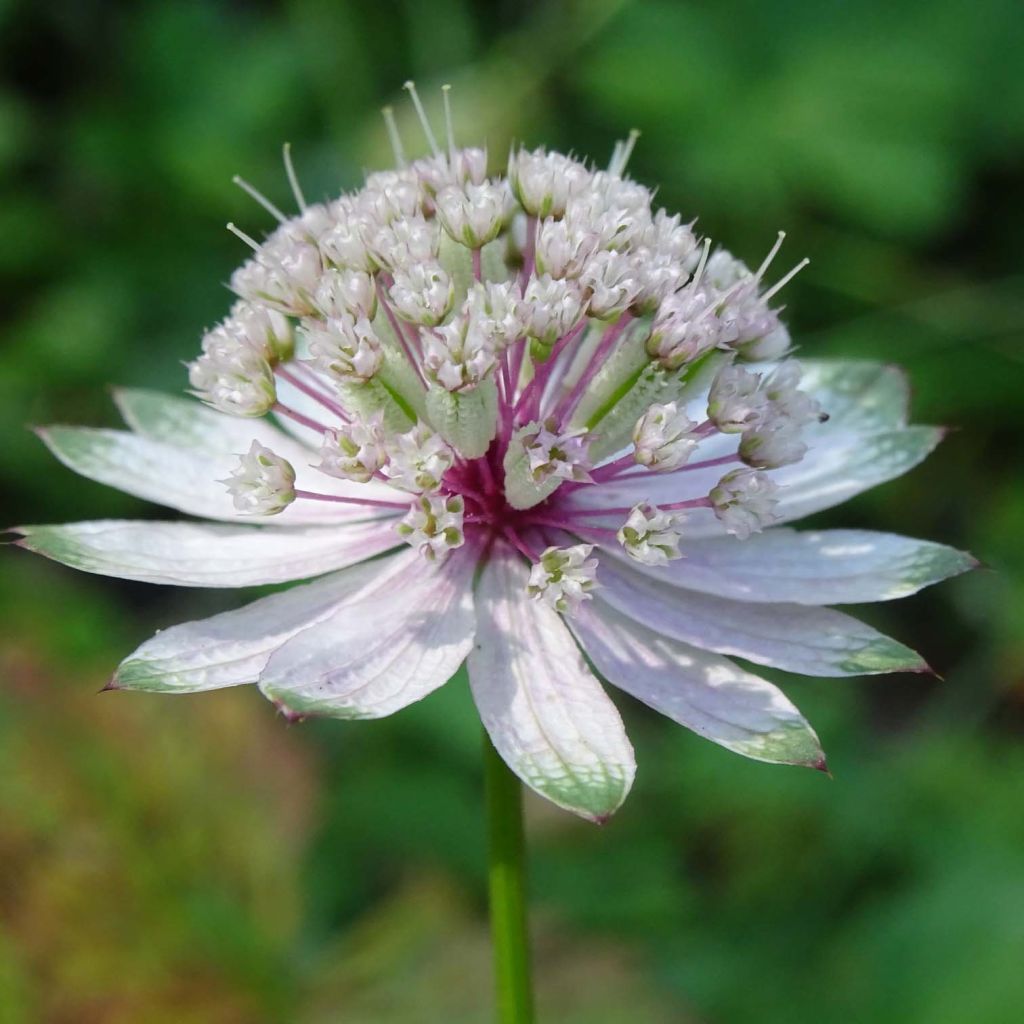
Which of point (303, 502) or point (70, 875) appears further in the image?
point (70, 875)

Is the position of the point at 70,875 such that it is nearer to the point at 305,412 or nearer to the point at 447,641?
the point at 305,412

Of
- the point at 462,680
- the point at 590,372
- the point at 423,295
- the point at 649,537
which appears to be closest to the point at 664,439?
the point at 649,537

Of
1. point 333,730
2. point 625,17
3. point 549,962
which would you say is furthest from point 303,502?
point 625,17

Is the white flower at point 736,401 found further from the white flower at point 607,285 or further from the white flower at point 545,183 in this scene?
the white flower at point 545,183

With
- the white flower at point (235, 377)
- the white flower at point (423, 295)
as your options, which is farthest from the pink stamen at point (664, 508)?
the white flower at point (235, 377)

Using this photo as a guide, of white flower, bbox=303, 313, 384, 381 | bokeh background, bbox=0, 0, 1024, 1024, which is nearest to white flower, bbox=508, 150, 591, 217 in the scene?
white flower, bbox=303, 313, 384, 381
